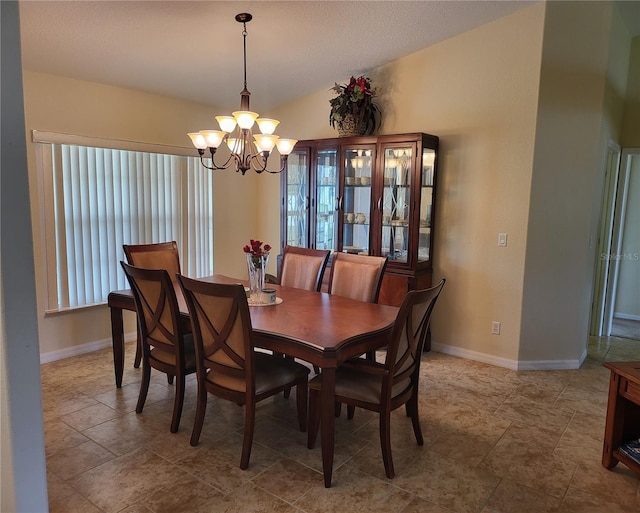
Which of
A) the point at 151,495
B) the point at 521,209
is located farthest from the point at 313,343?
the point at 521,209

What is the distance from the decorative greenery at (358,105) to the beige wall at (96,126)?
146 cm

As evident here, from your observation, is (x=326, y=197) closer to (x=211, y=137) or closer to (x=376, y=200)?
(x=376, y=200)

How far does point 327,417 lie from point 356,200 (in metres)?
2.63

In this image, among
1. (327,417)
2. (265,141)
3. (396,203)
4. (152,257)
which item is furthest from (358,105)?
(327,417)

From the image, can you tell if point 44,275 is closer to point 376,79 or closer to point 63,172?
point 63,172

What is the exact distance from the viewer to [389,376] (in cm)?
227

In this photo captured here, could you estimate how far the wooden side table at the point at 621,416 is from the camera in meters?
2.36

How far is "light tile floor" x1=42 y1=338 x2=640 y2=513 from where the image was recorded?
2.15 meters

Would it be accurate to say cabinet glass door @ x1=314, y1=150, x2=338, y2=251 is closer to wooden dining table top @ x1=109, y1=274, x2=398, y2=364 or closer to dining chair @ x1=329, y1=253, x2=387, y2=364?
dining chair @ x1=329, y1=253, x2=387, y2=364

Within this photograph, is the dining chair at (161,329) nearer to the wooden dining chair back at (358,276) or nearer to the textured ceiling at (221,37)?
the wooden dining chair back at (358,276)

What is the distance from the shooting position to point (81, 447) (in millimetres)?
2578

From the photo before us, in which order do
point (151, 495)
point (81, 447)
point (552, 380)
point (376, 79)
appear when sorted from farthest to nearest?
point (376, 79) → point (552, 380) → point (81, 447) → point (151, 495)

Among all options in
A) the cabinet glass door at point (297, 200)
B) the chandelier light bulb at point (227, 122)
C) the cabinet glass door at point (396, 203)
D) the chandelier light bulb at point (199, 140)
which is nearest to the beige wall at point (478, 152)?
the cabinet glass door at point (396, 203)

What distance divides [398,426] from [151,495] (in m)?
1.49
